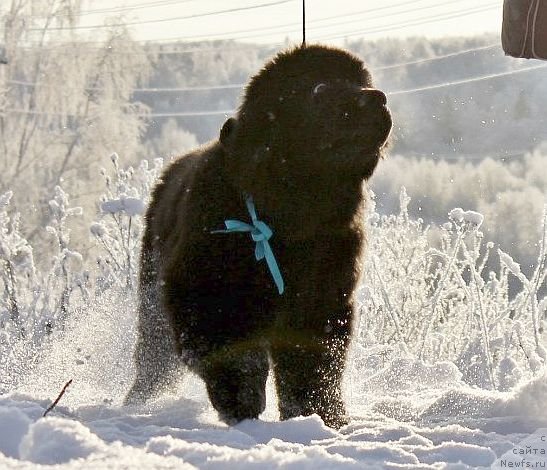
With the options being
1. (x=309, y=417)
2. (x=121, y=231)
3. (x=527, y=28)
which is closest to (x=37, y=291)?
(x=121, y=231)

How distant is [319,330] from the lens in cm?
339

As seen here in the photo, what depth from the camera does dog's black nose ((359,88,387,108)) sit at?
3105 mm

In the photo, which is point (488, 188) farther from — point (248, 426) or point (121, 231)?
point (248, 426)

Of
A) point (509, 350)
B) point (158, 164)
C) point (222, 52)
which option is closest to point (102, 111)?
point (222, 52)

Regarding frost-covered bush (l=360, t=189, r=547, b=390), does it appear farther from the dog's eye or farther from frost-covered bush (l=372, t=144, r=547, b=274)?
frost-covered bush (l=372, t=144, r=547, b=274)

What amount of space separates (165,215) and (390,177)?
1047 centimetres

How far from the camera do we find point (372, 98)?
10.2ft

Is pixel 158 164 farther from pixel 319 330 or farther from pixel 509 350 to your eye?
pixel 319 330

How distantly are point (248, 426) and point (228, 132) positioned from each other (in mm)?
1094

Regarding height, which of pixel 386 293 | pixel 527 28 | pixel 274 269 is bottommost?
pixel 386 293

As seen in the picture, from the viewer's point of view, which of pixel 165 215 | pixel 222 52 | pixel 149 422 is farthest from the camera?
pixel 222 52

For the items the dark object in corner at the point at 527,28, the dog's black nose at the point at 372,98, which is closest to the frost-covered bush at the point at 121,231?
the dog's black nose at the point at 372,98

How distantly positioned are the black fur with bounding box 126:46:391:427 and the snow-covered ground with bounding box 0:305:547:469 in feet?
0.65

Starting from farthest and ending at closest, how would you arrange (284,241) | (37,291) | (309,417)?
(37,291)
(284,241)
(309,417)
